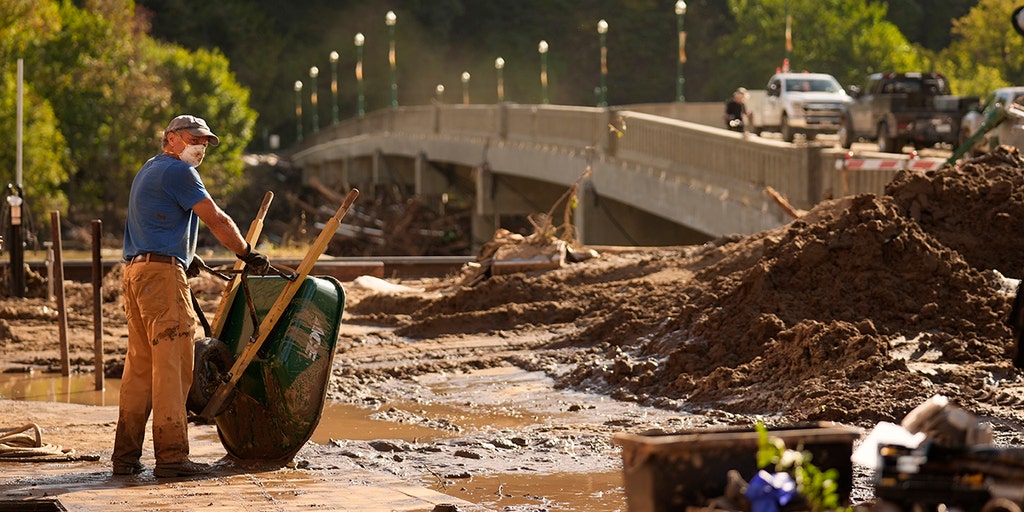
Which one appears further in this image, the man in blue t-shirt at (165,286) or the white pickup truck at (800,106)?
the white pickup truck at (800,106)

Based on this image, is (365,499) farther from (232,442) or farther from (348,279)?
(348,279)

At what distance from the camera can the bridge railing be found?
20.9m

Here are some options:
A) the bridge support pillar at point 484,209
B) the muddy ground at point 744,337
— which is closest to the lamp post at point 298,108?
the bridge support pillar at point 484,209

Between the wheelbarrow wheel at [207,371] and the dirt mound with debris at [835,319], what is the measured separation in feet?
12.4

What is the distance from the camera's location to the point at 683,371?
1248 centimetres

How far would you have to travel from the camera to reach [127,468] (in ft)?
27.9

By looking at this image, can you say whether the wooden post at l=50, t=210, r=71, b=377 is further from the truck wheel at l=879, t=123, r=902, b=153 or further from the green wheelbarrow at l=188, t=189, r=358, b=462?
the truck wheel at l=879, t=123, r=902, b=153

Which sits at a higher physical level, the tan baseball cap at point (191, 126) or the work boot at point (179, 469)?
the tan baseball cap at point (191, 126)

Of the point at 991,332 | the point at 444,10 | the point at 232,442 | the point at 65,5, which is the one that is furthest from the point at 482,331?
the point at 444,10

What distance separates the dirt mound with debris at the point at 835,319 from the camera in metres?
11.2

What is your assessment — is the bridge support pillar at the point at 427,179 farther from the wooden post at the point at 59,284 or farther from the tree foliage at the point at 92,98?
the wooden post at the point at 59,284

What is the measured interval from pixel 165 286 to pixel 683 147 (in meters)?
18.5

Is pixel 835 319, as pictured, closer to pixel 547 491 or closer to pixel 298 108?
pixel 547 491

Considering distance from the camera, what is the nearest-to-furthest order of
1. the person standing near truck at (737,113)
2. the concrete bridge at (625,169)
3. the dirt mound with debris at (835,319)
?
the dirt mound with debris at (835,319)
the concrete bridge at (625,169)
the person standing near truck at (737,113)
